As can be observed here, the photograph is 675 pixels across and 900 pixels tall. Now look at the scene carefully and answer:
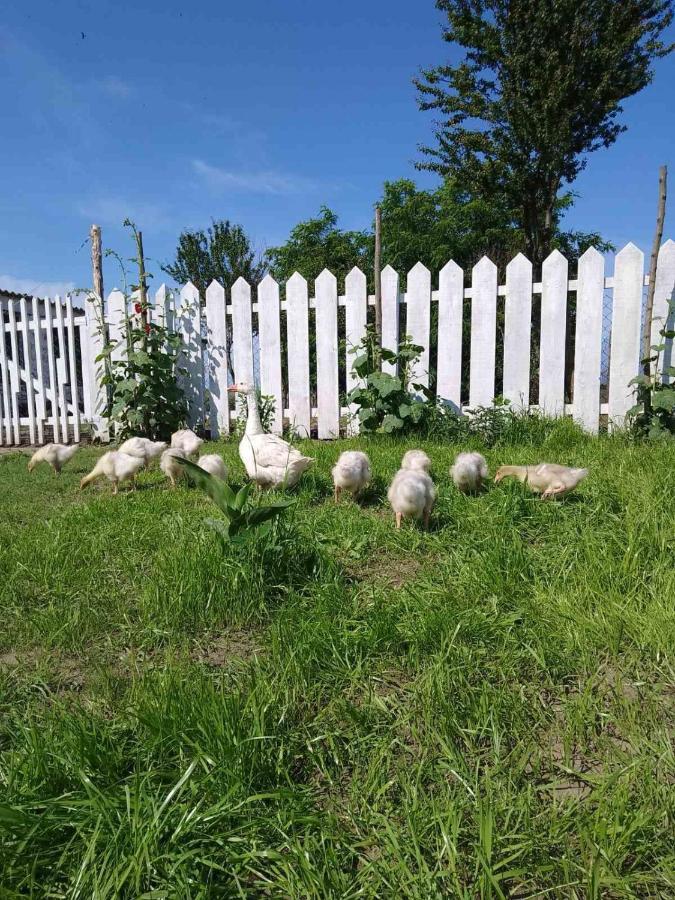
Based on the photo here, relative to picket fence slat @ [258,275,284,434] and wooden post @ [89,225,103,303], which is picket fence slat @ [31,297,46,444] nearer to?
wooden post @ [89,225,103,303]

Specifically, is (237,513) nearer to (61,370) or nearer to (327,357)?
(327,357)

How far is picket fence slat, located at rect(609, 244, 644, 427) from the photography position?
238 inches

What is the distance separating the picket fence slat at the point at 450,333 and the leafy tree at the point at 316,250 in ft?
41.6

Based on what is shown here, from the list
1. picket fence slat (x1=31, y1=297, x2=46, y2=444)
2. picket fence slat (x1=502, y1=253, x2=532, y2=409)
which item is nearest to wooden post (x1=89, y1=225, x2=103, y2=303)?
picket fence slat (x1=31, y1=297, x2=46, y2=444)

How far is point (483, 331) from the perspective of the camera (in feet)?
21.7

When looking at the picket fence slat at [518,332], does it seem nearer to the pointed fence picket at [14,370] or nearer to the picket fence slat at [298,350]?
the picket fence slat at [298,350]

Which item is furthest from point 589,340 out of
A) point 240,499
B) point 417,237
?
point 417,237

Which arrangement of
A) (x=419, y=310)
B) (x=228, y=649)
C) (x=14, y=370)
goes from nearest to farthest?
(x=228, y=649), (x=419, y=310), (x=14, y=370)

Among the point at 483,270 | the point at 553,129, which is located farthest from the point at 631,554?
the point at 553,129

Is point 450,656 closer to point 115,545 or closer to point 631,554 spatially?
point 631,554

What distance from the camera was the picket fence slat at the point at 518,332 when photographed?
254 inches

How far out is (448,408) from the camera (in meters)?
6.52

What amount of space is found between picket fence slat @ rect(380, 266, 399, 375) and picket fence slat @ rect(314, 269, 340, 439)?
0.67 meters

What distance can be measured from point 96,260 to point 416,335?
17.1 ft
